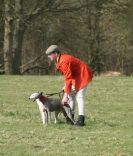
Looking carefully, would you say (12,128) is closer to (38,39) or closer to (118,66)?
(38,39)

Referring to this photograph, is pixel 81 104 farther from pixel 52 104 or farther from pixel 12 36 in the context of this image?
pixel 12 36

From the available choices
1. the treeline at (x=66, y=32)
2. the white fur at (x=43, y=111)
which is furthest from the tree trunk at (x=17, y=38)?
the white fur at (x=43, y=111)

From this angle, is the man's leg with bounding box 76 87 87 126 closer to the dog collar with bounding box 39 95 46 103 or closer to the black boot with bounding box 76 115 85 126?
the black boot with bounding box 76 115 85 126

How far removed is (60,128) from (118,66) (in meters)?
41.8

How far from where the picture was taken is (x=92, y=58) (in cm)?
5097

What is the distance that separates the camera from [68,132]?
11383 mm

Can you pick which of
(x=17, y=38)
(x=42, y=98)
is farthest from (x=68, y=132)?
(x=17, y=38)

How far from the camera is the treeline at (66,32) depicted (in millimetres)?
38062

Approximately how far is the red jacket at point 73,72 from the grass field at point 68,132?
34.5 inches

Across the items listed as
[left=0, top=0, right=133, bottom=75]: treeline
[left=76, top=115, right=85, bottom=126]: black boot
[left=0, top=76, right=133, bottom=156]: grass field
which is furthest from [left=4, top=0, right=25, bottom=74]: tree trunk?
[left=76, top=115, right=85, bottom=126]: black boot

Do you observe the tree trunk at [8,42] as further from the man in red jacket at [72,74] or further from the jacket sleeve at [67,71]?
the jacket sleeve at [67,71]

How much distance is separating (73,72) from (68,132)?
1385 mm


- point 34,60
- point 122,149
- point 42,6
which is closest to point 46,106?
point 122,149

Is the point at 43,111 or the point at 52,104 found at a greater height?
the point at 52,104
